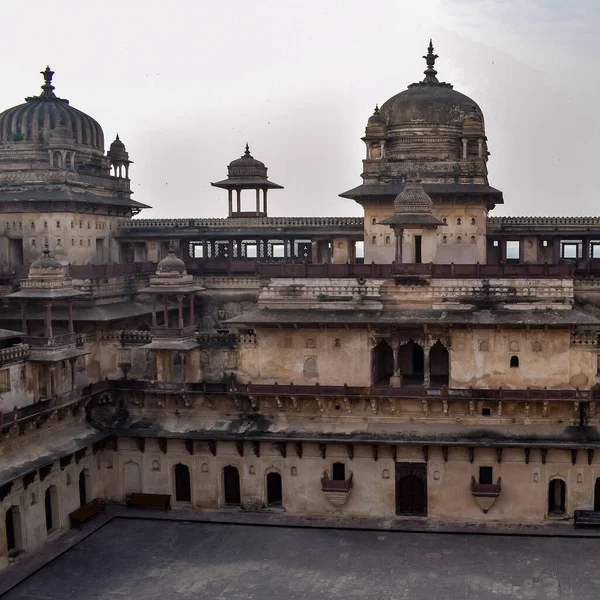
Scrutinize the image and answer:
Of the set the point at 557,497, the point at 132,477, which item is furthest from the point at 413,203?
the point at 132,477

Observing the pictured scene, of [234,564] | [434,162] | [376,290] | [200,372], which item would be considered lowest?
[234,564]

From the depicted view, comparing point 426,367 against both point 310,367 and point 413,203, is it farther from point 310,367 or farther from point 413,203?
point 413,203

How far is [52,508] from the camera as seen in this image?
93.7 ft

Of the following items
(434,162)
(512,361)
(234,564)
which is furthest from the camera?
(434,162)

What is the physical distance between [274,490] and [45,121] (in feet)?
66.8

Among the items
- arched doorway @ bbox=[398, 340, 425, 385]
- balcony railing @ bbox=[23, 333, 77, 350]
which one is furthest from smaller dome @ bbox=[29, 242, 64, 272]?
arched doorway @ bbox=[398, 340, 425, 385]

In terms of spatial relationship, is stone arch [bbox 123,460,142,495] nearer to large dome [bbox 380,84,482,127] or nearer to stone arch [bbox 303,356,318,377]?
stone arch [bbox 303,356,318,377]

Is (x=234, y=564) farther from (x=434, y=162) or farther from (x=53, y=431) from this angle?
(x=434, y=162)

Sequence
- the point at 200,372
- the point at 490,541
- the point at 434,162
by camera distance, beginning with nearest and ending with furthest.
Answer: the point at 490,541, the point at 200,372, the point at 434,162

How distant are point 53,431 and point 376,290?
39.0ft

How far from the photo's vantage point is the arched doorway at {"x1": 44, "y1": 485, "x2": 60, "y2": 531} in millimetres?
28406

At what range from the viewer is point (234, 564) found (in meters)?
26.3

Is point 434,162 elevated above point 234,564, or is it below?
above

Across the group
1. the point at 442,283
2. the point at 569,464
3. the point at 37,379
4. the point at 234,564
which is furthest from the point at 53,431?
the point at 569,464
